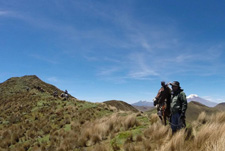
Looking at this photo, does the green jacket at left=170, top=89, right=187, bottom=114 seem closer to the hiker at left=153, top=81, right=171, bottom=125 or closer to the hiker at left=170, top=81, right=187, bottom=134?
the hiker at left=170, top=81, right=187, bottom=134

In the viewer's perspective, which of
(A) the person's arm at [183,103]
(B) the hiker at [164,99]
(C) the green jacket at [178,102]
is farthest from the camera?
(B) the hiker at [164,99]

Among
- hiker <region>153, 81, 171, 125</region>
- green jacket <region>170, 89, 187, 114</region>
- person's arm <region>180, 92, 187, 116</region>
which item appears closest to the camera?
person's arm <region>180, 92, 187, 116</region>

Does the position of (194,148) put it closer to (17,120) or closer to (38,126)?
(38,126)

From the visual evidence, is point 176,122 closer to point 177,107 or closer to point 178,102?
point 177,107

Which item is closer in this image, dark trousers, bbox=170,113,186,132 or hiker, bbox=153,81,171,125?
dark trousers, bbox=170,113,186,132

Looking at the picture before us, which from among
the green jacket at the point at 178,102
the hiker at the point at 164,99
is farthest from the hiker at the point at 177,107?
the hiker at the point at 164,99

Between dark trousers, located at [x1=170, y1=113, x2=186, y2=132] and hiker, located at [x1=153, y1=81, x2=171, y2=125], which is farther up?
hiker, located at [x1=153, y1=81, x2=171, y2=125]

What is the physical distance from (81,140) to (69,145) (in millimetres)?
677

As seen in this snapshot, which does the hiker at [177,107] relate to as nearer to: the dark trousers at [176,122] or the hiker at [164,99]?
the dark trousers at [176,122]

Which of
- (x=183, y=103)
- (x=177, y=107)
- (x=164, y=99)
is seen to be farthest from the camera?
(x=164, y=99)

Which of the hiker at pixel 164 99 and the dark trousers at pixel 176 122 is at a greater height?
the hiker at pixel 164 99

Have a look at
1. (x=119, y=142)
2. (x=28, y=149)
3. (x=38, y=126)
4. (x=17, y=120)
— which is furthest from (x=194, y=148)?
(x=17, y=120)

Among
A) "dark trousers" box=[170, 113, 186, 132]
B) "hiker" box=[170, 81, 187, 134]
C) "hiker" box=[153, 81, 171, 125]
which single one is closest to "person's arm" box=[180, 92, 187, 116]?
"hiker" box=[170, 81, 187, 134]

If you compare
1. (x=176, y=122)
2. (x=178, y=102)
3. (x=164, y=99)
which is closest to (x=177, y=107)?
(x=178, y=102)
